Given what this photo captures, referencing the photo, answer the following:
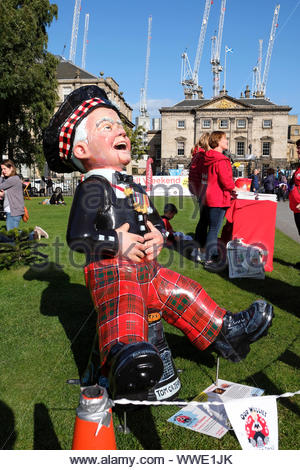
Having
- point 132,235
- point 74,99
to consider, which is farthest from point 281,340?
point 74,99

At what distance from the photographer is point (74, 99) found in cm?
271

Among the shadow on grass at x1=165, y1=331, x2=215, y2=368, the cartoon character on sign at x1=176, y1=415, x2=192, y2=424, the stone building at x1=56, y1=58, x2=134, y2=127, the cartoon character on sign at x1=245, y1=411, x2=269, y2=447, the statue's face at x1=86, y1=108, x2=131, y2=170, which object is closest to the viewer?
the cartoon character on sign at x1=245, y1=411, x2=269, y2=447

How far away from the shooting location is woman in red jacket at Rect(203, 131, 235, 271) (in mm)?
5594

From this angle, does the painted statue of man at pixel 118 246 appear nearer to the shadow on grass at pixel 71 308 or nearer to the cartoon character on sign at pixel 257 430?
the cartoon character on sign at pixel 257 430

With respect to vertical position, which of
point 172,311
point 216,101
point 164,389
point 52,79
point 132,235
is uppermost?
point 216,101

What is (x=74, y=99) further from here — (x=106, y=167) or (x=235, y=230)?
(x=235, y=230)

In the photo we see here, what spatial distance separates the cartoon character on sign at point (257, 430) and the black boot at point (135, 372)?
0.40 meters

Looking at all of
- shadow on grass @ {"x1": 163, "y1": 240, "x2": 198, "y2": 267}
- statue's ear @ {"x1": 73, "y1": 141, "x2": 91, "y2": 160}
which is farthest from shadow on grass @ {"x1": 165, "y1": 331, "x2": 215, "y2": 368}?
shadow on grass @ {"x1": 163, "y1": 240, "x2": 198, "y2": 267}

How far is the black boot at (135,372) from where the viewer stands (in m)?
1.60

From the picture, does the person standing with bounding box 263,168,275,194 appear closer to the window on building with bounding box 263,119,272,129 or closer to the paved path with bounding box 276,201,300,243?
the paved path with bounding box 276,201,300,243

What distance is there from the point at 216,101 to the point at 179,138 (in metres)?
7.41

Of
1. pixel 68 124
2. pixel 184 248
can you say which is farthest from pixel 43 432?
pixel 184 248

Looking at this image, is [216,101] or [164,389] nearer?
[164,389]

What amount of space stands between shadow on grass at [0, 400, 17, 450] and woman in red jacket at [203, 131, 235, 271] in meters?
4.00
